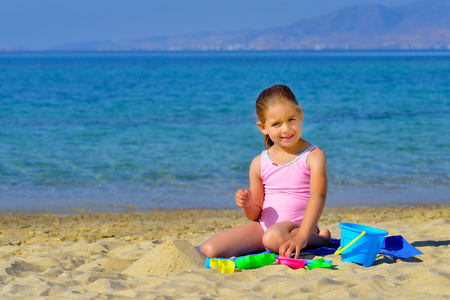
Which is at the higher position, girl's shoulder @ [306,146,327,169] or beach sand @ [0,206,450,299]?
girl's shoulder @ [306,146,327,169]

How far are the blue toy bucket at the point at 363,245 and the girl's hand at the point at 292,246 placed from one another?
0.28m

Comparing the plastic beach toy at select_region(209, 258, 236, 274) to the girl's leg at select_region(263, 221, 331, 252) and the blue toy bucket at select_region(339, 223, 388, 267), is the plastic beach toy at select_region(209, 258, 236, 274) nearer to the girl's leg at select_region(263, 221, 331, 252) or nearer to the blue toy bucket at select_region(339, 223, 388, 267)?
the girl's leg at select_region(263, 221, 331, 252)

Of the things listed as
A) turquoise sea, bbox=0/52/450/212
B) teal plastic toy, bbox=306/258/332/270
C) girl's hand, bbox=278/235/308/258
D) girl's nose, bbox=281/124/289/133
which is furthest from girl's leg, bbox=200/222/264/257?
turquoise sea, bbox=0/52/450/212

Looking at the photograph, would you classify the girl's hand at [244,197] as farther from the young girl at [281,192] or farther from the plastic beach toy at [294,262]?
the plastic beach toy at [294,262]

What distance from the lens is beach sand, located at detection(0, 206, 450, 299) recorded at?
324 centimetres

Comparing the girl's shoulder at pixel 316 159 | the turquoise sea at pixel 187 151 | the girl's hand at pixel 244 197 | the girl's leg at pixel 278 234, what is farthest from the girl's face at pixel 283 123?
the turquoise sea at pixel 187 151

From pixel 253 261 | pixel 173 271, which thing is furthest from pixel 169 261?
pixel 253 261

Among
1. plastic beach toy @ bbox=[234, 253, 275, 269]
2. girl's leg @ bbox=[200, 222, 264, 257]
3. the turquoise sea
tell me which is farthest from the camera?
the turquoise sea

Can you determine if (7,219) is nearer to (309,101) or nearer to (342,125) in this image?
(342,125)

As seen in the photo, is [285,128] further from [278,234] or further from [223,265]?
[223,265]

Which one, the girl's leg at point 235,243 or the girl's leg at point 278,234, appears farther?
the girl's leg at point 235,243

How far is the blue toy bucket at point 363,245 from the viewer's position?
382cm

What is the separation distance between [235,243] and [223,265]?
382 mm

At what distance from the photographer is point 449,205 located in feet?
23.9
